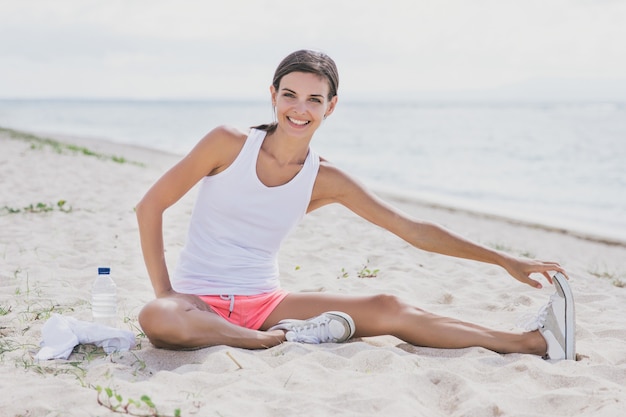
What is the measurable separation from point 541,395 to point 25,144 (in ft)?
44.0

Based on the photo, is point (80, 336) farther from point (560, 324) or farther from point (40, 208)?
point (40, 208)

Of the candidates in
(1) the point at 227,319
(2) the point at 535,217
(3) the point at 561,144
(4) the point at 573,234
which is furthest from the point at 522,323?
(3) the point at 561,144

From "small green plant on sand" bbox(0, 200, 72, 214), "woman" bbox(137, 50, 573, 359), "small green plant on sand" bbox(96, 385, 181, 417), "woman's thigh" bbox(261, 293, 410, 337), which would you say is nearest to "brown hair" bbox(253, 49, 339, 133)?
"woman" bbox(137, 50, 573, 359)

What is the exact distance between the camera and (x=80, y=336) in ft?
11.5

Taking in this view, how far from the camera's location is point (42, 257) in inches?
217

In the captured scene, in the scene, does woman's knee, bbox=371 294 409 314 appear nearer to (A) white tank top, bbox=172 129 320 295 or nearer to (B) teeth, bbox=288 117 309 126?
(A) white tank top, bbox=172 129 320 295

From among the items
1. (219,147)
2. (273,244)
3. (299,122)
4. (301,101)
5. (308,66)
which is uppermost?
(308,66)

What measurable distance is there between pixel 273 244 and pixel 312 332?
0.53 metres

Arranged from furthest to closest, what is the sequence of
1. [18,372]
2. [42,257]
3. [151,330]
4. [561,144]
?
[561,144]
[42,257]
[151,330]
[18,372]

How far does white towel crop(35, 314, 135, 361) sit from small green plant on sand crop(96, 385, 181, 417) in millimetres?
731

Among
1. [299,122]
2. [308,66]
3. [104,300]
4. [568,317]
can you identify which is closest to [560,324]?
[568,317]

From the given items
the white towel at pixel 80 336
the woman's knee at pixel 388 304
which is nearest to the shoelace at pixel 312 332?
the woman's knee at pixel 388 304

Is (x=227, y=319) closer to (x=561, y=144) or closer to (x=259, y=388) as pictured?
(x=259, y=388)

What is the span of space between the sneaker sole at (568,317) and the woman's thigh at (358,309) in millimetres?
761
